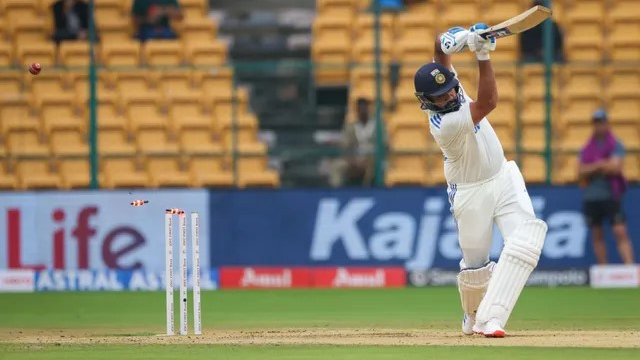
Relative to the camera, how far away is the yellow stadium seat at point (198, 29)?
17.8m

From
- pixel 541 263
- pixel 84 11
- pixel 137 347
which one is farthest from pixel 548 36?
pixel 137 347

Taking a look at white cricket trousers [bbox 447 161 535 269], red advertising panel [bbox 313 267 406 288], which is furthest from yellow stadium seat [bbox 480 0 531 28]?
white cricket trousers [bbox 447 161 535 269]

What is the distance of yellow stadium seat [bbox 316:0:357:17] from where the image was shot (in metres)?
17.8

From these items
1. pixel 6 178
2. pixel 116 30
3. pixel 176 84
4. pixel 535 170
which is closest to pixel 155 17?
pixel 116 30

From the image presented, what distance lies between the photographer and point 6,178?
16328 mm

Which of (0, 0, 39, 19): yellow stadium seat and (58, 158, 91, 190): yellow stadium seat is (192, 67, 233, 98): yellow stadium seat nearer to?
(58, 158, 91, 190): yellow stadium seat

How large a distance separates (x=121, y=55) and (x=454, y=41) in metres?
8.87

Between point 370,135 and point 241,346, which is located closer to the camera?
point 241,346

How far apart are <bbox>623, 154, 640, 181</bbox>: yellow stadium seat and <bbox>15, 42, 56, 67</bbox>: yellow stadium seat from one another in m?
7.00

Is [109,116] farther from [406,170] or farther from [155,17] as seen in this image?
[406,170]

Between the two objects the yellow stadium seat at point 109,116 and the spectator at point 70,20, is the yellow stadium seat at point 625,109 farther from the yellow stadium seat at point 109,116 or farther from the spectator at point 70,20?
the spectator at point 70,20

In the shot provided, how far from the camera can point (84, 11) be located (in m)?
17.5

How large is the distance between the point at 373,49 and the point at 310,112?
1.22 m

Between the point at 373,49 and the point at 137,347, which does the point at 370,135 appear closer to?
the point at 373,49
